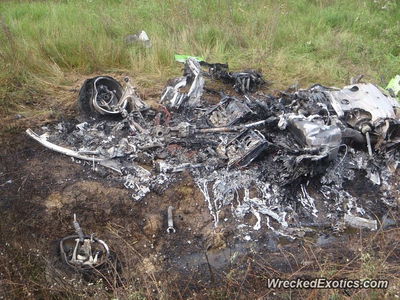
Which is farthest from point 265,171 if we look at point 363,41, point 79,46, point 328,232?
point 363,41

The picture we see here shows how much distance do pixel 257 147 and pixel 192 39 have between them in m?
3.50

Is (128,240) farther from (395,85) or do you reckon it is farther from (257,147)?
(395,85)

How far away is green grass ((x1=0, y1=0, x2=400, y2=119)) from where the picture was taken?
6.68m

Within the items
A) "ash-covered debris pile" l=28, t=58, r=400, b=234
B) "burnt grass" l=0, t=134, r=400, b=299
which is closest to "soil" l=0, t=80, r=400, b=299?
"burnt grass" l=0, t=134, r=400, b=299

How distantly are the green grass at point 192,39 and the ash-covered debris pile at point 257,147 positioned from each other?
1.10m

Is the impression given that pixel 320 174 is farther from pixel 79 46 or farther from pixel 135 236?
pixel 79 46

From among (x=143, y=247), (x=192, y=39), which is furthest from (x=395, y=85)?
(x=143, y=247)

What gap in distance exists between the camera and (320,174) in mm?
4945

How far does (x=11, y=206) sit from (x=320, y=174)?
11.6 ft

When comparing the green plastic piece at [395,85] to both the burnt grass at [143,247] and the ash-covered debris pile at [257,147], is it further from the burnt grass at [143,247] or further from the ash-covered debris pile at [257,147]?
the burnt grass at [143,247]

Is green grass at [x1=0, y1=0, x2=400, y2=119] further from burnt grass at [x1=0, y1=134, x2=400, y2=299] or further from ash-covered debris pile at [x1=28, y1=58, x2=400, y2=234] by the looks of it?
burnt grass at [x1=0, y1=134, x2=400, y2=299]

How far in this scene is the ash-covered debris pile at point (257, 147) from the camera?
4762mm

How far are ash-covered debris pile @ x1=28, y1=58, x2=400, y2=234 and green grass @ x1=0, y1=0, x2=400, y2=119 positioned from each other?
1096mm

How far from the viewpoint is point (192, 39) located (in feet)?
25.0
